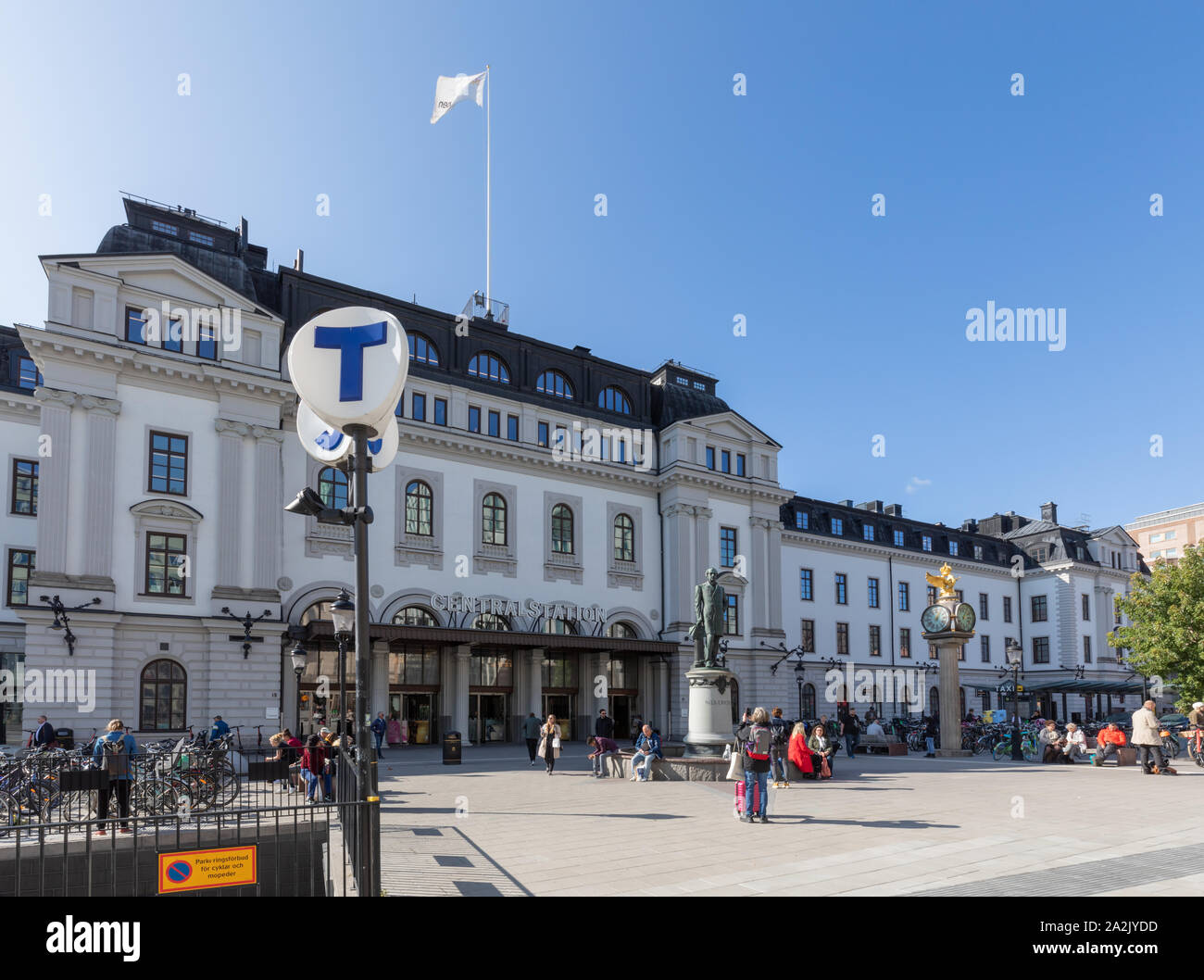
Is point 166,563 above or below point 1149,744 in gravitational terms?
above

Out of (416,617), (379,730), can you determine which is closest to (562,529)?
(416,617)

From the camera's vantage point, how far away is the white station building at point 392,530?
3052cm

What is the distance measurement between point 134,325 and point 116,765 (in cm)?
2189

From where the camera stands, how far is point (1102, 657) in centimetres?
6781

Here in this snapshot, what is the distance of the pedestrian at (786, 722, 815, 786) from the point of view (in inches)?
842

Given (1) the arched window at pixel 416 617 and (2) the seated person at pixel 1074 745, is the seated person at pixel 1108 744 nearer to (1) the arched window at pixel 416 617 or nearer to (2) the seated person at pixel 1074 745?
(2) the seated person at pixel 1074 745

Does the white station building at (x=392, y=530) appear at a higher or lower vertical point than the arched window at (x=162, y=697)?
higher

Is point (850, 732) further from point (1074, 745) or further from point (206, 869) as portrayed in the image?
point (206, 869)

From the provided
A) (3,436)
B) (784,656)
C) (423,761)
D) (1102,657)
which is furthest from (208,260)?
(1102,657)

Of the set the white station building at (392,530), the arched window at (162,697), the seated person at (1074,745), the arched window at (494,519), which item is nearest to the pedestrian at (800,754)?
the seated person at (1074,745)

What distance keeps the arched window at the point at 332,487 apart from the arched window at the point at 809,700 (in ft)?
96.3

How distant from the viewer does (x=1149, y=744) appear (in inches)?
947

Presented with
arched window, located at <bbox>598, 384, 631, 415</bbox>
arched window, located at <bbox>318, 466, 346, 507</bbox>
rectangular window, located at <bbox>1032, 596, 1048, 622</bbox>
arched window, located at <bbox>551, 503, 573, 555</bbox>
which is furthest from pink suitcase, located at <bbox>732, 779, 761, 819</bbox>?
rectangular window, located at <bbox>1032, 596, 1048, 622</bbox>
